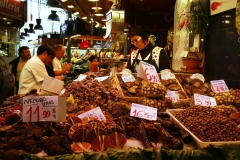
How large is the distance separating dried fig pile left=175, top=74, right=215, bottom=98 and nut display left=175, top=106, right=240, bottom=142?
107 cm

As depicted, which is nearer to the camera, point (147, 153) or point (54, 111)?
point (147, 153)

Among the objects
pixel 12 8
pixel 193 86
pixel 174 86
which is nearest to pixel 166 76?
pixel 174 86

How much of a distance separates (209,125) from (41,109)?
3.91 feet

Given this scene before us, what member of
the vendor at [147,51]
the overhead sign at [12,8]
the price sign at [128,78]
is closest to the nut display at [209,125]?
the price sign at [128,78]

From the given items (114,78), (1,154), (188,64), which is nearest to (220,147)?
(1,154)

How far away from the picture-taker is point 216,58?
457 cm

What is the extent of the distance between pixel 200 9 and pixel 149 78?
2.60 meters

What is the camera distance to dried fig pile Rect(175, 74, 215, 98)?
331 centimetres

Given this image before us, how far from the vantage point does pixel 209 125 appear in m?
1.95

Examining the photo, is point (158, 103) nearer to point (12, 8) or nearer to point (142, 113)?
point (142, 113)

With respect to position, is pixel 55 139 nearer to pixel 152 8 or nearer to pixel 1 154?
pixel 1 154

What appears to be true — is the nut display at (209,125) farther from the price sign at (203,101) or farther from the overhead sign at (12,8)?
the overhead sign at (12,8)

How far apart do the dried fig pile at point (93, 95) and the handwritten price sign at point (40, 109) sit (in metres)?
0.70

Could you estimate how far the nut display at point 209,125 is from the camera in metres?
1.84
